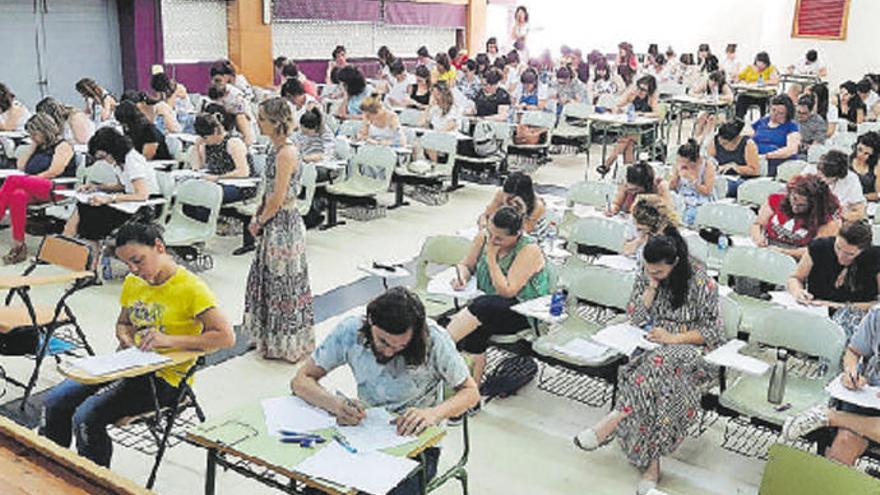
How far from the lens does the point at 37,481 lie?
2746mm

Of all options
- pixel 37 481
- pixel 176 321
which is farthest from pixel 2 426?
pixel 176 321

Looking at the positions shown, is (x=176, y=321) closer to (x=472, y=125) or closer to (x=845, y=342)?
(x=845, y=342)

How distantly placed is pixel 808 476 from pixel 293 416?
177 cm

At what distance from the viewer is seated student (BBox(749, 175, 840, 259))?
603 centimetres

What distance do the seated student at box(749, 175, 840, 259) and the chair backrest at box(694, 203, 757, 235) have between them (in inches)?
9.7

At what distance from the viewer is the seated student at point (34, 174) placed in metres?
7.71

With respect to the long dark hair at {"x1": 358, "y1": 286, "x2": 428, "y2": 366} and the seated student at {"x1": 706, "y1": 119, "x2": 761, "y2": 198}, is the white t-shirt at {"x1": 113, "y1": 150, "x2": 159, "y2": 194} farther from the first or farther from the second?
the seated student at {"x1": 706, "y1": 119, "x2": 761, "y2": 198}

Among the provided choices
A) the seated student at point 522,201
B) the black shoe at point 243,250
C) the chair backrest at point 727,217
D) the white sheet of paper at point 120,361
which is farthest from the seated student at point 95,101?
the white sheet of paper at point 120,361

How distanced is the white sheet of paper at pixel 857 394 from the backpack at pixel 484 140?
673 cm

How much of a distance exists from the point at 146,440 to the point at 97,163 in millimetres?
3359

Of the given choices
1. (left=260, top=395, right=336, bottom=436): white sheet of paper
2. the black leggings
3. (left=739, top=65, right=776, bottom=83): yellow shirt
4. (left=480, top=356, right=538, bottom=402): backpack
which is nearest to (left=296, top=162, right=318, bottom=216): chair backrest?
(left=480, top=356, right=538, bottom=402): backpack

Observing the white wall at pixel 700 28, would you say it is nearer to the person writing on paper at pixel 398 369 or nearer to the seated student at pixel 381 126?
the seated student at pixel 381 126

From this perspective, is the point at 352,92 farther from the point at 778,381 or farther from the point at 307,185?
the point at 778,381

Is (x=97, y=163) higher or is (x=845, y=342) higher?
(x=97, y=163)
